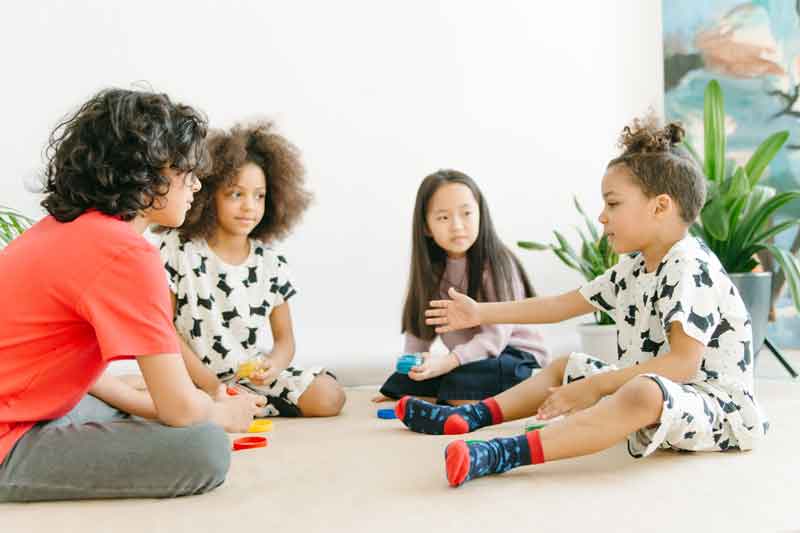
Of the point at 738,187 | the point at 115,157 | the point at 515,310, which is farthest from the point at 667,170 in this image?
the point at 115,157

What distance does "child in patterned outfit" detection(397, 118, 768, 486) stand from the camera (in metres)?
1.48

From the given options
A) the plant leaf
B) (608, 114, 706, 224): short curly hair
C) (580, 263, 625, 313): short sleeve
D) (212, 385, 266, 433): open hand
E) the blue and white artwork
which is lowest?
(212, 385, 266, 433): open hand

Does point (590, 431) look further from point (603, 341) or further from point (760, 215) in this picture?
point (760, 215)

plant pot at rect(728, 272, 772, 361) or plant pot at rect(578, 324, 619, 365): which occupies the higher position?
plant pot at rect(728, 272, 772, 361)

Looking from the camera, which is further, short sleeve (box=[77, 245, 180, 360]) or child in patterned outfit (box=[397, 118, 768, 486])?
child in patterned outfit (box=[397, 118, 768, 486])

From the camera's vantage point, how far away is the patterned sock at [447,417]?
183cm

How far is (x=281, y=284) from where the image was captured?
7.52 feet

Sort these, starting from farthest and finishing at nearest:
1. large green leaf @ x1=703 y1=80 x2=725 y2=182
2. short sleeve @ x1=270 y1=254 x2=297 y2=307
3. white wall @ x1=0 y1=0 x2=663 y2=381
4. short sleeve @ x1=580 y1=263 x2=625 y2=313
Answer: white wall @ x1=0 y1=0 x2=663 y2=381, large green leaf @ x1=703 y1=80 x2=725 y2=182, short sleeve @ x1=270 y1=254 x2=297 y2=307, short sleeve @ x1=580 y1=263 x2=625 y2=313

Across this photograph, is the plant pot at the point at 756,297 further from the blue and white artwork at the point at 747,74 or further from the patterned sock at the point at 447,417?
the patterned sock at the point at 447,417

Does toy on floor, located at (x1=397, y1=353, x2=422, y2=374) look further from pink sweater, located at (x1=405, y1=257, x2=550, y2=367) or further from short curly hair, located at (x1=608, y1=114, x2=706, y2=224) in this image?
short curly hair, located at (x1=608, y1=114, x2=706, y2=224)

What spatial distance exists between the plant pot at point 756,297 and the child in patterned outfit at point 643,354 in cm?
79

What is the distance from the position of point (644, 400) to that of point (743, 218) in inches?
52.5

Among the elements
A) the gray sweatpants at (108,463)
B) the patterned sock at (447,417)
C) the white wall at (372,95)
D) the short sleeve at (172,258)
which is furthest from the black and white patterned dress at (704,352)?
the white wall at (372,95)

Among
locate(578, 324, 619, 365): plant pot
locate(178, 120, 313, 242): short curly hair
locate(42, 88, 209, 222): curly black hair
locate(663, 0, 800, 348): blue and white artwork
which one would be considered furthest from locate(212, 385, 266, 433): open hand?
locate(663, 0, 800, 348): blue and white artwork
